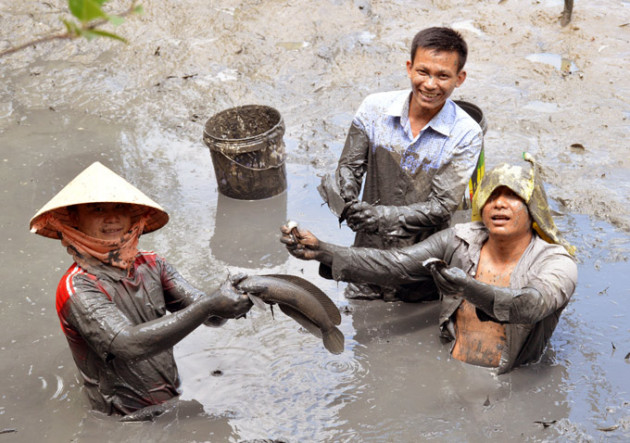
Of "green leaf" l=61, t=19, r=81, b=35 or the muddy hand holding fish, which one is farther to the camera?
the muddy hand holding fish

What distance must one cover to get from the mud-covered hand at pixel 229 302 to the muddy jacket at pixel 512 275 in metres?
1.03

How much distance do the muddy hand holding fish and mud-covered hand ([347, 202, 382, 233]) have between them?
34.0 inches

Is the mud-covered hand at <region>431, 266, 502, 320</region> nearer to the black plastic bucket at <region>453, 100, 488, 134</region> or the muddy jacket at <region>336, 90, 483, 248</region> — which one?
the muddy jacket at <region>336, 90, 483, 248</region>

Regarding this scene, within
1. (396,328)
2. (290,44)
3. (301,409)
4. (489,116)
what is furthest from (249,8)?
(301,409)

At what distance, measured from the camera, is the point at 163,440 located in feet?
13.1

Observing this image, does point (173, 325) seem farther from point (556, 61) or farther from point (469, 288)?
point (556, 61)

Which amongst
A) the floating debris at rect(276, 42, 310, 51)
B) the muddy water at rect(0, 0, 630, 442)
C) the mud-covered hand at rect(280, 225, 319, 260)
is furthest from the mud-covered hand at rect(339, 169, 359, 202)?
the floating debris at rect(276, 42, 310, 51)

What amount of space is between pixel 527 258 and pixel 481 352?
691 millimetres

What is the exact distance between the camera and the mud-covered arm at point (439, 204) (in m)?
4.91

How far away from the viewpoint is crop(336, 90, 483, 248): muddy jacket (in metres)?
4.93

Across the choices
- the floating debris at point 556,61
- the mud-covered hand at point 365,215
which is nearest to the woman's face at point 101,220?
the mud-covered hand at point 365,215

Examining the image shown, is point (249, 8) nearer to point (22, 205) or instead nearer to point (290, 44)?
point (290, 44)

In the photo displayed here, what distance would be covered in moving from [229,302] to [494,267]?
1.78m

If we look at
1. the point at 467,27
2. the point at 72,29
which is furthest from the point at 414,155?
the point at 467,27
